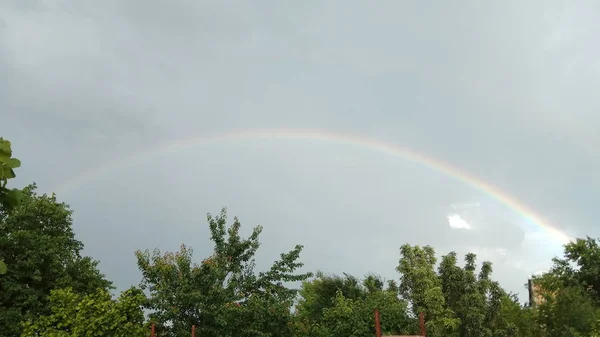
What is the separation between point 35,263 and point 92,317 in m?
5.23

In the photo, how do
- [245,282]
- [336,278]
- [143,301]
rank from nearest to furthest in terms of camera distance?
1. [143,301]
2. [245,282]
3. [336,278]

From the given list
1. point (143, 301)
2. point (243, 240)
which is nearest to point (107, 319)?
point (143, 301)

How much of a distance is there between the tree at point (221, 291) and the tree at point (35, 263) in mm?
3658

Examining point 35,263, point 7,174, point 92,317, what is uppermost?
point 35,263

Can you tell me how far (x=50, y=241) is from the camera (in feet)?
84.5

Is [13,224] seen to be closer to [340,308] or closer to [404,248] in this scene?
[340,308]

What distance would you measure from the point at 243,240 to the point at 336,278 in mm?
16191

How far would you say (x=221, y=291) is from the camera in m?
22.4

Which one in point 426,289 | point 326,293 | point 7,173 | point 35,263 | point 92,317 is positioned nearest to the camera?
point 7,173

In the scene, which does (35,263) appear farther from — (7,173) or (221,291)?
(7,173)

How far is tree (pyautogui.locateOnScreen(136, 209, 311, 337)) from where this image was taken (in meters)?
21.4

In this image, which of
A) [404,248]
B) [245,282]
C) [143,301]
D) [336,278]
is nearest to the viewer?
[143,301]

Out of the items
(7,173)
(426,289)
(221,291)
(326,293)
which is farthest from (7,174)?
(326,293)

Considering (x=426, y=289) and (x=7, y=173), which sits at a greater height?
(x=426, y=289)
